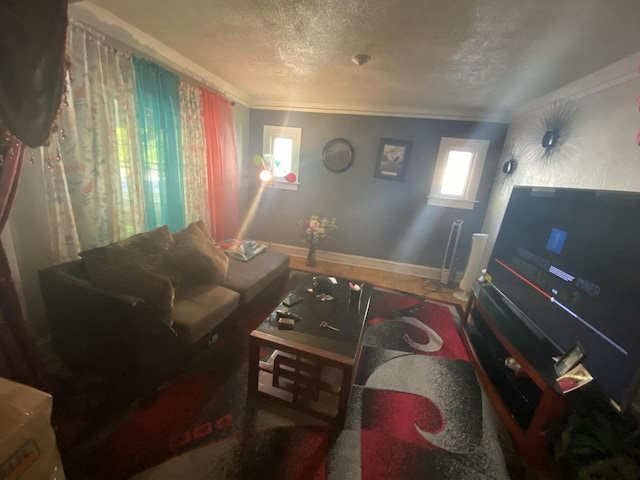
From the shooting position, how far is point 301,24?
5.05 feet

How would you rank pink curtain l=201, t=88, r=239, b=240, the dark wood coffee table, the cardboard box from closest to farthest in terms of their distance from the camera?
1. the cardboard box
2. the dark wood coffee table
3. pink curtain l=201, t=88, r=239, b=240

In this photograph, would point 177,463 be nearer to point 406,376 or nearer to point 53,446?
point 53,446

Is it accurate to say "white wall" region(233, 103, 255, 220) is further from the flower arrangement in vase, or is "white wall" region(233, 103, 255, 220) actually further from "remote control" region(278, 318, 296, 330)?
"remote control" region(278, 318, 296, 330)

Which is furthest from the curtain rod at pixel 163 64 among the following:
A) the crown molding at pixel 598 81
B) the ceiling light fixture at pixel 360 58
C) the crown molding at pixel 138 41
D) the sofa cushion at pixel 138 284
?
the crown molding at pixel 598 81

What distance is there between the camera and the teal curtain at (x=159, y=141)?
2.04 meters

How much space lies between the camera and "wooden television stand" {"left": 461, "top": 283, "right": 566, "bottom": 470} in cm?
123

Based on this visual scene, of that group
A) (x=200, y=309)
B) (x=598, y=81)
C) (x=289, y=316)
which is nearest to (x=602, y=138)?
(x=598, y=81)

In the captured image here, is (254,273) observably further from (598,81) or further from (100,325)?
(598,81)

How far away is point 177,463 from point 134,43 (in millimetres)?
2793

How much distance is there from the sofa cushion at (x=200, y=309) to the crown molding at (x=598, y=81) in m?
3.01

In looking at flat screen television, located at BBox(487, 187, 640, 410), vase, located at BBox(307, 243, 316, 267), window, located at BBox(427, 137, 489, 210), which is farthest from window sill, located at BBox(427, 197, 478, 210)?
vase, located at BBox(307, 243, 316, 267)

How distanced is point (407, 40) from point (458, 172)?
2180 mm

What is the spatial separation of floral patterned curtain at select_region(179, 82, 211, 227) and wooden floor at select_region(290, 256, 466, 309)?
1.51 meters

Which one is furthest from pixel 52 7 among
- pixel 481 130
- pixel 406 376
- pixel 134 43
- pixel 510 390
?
pixel 481 130
